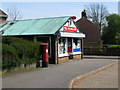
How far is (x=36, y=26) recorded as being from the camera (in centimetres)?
1969

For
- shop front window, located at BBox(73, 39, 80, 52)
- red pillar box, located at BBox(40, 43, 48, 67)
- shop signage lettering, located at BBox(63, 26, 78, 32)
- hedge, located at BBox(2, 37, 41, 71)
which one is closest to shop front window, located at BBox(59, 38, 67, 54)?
shop signage lettering, located at BBox(63, 26, 78, 32)

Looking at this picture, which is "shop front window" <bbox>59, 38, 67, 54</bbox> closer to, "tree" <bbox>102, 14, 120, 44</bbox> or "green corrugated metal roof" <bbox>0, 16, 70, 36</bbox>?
A: "green corrugated metal roof" <bbox>0, 16, 70, 36</bbox>

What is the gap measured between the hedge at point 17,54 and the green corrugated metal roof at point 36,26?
396cm

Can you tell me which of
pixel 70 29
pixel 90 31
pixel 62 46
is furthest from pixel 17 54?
pixel 90 31

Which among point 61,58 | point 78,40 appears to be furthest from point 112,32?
point 61,58

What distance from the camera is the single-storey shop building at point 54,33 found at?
17434 millimetres

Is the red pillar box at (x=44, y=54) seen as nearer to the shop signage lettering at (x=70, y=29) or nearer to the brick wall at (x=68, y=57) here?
the brick wall at (x=68, y=57)

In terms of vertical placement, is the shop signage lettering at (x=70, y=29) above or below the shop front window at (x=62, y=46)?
above

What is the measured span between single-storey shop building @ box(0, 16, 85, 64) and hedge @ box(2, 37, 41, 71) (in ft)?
10.2

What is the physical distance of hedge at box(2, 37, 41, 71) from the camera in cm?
1109

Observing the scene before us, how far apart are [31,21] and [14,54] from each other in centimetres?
1034

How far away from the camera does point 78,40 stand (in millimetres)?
22547

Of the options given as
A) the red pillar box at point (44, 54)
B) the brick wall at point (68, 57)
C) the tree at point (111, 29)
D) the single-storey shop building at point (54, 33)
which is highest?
the tree at point (111, 29)

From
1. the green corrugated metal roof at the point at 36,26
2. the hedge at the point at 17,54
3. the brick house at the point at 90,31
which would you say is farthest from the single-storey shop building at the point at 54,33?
the brick house at the point at 90,31
